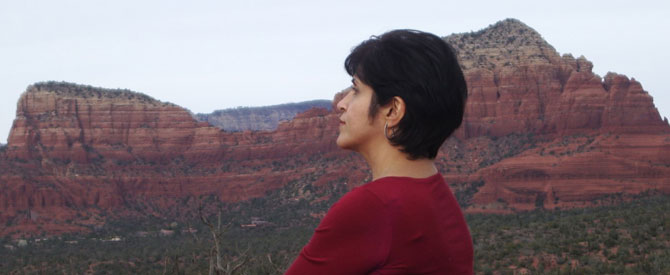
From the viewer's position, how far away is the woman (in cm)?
188

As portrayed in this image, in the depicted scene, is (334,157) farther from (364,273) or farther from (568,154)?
(364,273)

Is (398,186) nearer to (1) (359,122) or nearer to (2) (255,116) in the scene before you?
(1) (359,122)

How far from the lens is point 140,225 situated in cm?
6775

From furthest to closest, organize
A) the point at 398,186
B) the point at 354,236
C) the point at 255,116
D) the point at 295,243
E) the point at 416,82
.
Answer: the point at 255,116 < the point at 295,243 < the point at 416,82 < the point at 398,186 < the point at 354,236

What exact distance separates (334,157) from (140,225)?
2179cm

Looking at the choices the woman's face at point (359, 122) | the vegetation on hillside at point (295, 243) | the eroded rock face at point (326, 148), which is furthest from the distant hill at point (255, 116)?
the woman's face at point (359, 122)

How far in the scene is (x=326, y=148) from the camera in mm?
78062

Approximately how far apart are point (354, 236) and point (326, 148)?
76.2 m

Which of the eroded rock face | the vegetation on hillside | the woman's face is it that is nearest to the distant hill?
the eroded rock face

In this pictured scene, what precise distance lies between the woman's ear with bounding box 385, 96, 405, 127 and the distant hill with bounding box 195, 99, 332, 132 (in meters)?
166

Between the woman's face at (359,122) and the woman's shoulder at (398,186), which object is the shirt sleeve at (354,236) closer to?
the woman's shoulder at (398,186)

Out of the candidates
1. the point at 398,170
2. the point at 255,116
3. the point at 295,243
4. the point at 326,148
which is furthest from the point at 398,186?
the point at 255,116

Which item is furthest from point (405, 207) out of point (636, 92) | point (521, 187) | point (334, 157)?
point (334, 157)

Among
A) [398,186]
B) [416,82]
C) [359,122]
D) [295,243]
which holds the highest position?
[416,82]
